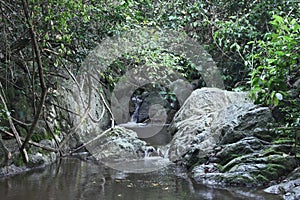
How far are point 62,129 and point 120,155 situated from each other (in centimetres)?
156

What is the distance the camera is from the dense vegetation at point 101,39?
3283 millimetres

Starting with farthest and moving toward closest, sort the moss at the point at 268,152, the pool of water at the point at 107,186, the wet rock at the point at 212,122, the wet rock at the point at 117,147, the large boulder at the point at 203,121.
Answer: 1. the wet rock at the point at 117,147
2. the large boulder at the point at 203,121
3. the wet rock at the point at 212,122
4. the moss at the point at 268,152
5. the pool of water at the point at 107,186

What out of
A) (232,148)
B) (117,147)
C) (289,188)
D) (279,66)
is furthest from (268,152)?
(117,147)

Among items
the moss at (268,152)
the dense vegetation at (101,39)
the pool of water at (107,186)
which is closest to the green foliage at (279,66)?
the dense vegetation at (101,39)

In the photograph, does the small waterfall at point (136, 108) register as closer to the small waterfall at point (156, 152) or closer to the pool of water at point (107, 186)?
the small waterfall at point (156, 152)

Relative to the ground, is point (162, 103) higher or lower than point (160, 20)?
lower

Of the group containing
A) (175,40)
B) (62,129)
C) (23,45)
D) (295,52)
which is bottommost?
(62,129)

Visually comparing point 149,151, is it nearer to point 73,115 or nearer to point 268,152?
point 73,115

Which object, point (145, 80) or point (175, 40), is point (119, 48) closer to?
point (175, 40)

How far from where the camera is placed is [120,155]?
7.23 metres

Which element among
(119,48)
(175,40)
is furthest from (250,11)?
(119,48)

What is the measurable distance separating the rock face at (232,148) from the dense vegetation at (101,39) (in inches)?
13.4

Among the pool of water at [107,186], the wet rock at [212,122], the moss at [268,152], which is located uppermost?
the wet rock at [212,122]

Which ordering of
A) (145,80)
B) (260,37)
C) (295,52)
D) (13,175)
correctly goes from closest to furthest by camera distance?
(295,52)
(13,175)
(260,37)
(145,80)
